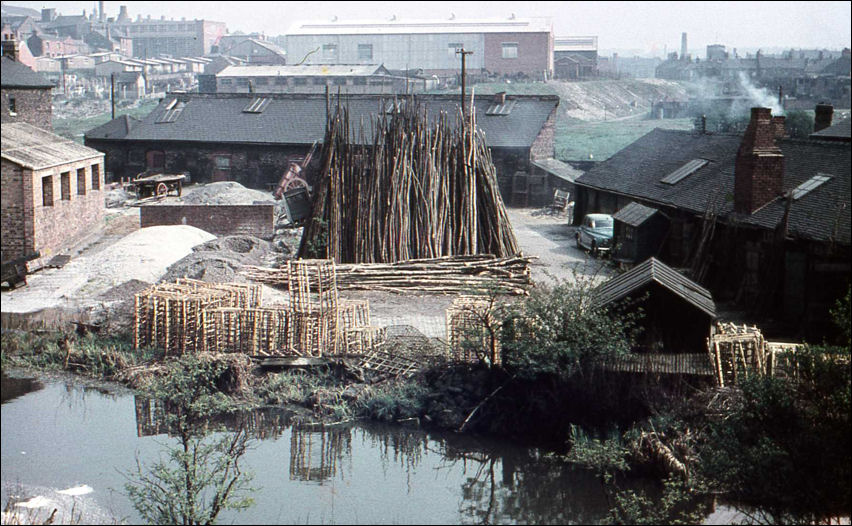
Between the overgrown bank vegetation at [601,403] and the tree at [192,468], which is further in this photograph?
the tree at [192,468]

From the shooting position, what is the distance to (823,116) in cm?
2881

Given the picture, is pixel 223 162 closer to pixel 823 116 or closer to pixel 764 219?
pixel 823 116

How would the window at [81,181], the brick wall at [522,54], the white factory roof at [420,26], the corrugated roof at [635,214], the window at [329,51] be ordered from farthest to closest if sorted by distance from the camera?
the brick wall at [522,54], the window at [329,51], the white factory roof at [420,26], the corrugated roof at [635,214], the window at [81,181]

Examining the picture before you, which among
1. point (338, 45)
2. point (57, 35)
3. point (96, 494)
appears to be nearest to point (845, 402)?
point (96, 494)

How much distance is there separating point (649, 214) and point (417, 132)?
706 cm

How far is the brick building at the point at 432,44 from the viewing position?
74250mm

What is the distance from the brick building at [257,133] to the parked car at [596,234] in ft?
34.2

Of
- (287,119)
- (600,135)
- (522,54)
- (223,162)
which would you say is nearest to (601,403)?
(287,119)

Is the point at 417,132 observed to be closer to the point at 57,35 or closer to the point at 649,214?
the point at 649,214

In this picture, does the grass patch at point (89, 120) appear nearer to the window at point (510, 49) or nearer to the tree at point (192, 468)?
the window at point (510, 49)

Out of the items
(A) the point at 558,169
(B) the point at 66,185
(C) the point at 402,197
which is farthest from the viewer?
(A) the point at 558,169

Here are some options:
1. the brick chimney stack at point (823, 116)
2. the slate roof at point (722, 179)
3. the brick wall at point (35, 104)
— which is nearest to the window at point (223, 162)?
the brick wall at point (35, 104)

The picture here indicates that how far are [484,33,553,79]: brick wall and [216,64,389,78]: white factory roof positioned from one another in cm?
1642

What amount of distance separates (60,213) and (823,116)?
79.8ft
